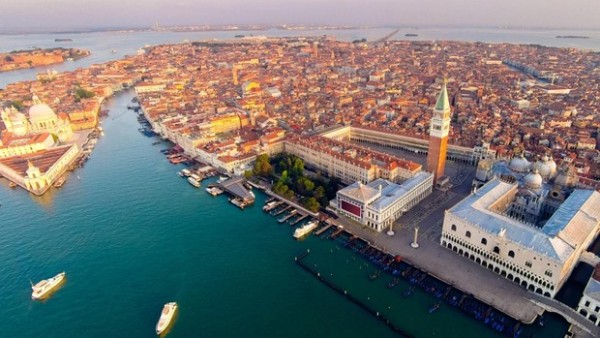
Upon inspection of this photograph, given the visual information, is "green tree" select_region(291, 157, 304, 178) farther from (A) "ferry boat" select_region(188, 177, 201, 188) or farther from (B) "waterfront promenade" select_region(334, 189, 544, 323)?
(A) "ferry boat" select_region(188, 177, 201, 188)

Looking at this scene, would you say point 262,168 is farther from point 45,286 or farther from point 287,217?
point 45,286

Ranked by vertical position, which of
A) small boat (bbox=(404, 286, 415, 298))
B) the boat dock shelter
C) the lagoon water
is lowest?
the lagoon water

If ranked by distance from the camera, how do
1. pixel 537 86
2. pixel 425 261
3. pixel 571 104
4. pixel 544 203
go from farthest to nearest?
pixel 537 86
pixel 571 104
pixel 544 203
pixel 425 261

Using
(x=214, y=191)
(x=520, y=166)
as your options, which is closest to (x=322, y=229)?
(x=214, y=191)

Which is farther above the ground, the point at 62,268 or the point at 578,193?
the point at 578,193

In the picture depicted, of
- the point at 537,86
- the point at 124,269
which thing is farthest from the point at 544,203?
the point at 537,86

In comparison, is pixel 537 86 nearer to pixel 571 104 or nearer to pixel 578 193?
pixel 571 104

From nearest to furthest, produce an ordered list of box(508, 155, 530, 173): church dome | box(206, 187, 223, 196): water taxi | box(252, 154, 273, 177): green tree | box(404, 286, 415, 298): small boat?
1. box(404, 286, 415, 298): small boat
2. box(508, 155, 530, 173): church dome
3. box(206, 187, 223, 196): water taxi
4. box(252, 154, 273, 177): green tree

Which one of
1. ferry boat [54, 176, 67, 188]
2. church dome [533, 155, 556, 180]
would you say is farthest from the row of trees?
ferry boat [54, 176, 67, 188]
